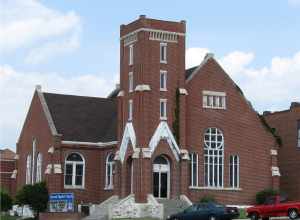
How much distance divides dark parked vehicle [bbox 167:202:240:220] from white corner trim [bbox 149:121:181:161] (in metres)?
10.8

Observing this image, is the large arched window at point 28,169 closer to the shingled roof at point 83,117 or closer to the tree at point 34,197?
the shingled roof at point 83,117

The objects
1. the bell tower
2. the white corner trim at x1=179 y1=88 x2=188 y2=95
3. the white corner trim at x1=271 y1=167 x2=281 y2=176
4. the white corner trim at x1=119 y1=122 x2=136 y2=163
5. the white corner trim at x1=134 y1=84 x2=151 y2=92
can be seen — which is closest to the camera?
the bell tower

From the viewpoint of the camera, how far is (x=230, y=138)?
6981 cm

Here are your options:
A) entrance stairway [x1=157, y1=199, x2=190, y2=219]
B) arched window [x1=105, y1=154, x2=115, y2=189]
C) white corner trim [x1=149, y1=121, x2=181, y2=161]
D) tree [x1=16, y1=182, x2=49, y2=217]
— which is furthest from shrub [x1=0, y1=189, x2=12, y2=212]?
white corner trim [x1=149, y1=121, x2=181, y2=161]

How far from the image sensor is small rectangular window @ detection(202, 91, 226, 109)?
6906 centimetres

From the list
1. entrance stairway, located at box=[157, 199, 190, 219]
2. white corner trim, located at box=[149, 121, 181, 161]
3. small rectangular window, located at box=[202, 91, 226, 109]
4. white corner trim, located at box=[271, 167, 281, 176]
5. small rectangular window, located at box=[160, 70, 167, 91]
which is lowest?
entrance stairway, located at box=[157, 199, 190, 219]

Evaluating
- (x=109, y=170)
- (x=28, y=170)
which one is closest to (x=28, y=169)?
(x=28, y=170)

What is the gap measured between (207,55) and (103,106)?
563 inches

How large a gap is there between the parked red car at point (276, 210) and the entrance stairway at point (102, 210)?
14375 millimetres

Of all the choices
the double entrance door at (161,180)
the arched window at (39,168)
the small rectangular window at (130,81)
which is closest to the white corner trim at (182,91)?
the small rectangular window at (130,81)

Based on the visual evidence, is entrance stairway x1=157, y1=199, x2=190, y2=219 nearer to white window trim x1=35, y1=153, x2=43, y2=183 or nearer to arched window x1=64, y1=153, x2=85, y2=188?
arched window x1=64, y1=153, x2=85, y2=188

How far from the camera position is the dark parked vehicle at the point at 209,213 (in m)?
52.8

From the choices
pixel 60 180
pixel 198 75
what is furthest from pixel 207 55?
pixel 60 180

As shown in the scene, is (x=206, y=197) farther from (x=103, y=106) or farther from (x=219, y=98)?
(x=103, y=106)
